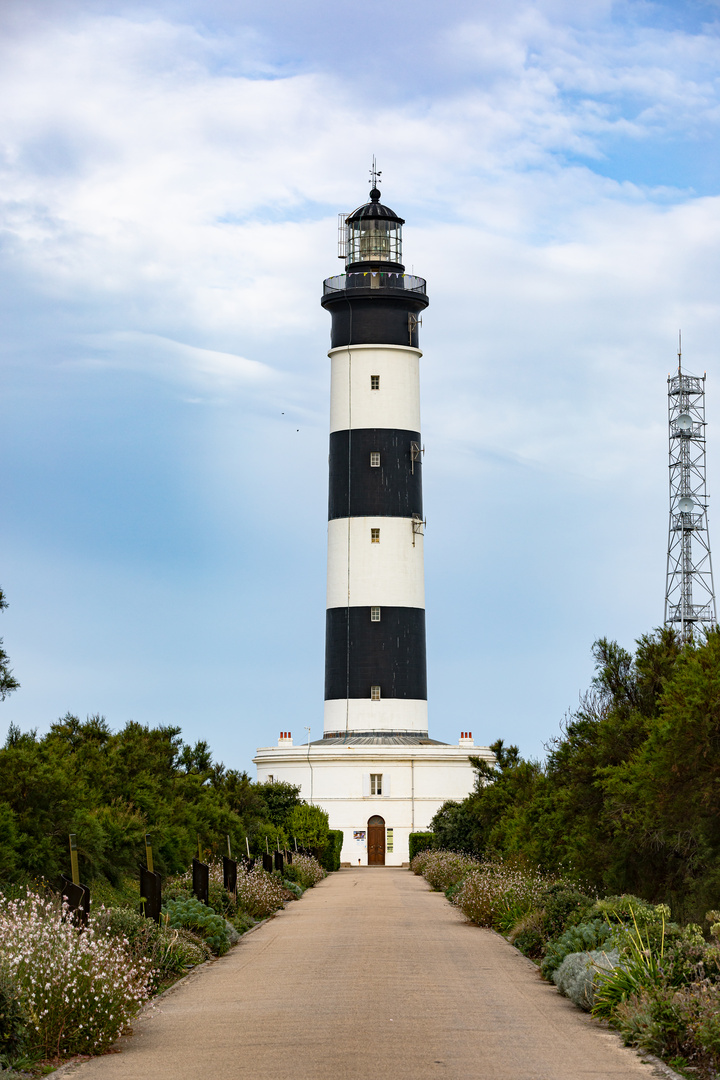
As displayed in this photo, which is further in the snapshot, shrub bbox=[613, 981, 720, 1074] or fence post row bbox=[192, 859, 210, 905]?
fence post row bbox=[192, 859, 210, 905]

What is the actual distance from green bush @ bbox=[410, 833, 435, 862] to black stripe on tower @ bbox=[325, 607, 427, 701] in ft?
18.1

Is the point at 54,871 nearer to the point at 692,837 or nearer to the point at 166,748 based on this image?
the point at 692,837

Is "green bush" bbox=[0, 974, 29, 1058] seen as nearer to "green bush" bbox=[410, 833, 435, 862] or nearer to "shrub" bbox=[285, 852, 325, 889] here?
"shrub" bbox=[285, 852, 325, 889]

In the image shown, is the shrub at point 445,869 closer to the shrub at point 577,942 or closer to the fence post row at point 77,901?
the shrub at point 577,942

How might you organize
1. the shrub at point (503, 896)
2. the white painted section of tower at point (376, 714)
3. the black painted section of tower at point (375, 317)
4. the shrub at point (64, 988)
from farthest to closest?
the black painted section of tower at point (375, 317) → the white painted section of tower at point (376, 714) → the shrub at point (503, 896) → the shrub at point (64, 988)

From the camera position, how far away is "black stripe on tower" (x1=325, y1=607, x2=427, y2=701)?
51.8 meters

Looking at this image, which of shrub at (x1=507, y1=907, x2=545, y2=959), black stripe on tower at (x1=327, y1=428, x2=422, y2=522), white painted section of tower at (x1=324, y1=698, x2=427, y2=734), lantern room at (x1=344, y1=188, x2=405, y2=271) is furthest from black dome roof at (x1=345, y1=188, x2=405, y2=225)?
shrub at (x1=507, y1=907, x2=545, y2=959)

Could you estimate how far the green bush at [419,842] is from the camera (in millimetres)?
48750

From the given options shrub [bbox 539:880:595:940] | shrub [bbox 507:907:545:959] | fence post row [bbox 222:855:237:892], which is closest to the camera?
shrub [bbox 539:880:595:940]

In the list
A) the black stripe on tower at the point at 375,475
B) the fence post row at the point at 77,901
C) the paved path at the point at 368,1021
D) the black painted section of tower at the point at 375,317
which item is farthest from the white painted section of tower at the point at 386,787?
the fence post row at the point at 77,901

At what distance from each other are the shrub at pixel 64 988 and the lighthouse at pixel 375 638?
40.4m

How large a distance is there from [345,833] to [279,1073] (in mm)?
42933

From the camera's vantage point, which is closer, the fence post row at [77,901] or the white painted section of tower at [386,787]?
the fence post row at [77,901]

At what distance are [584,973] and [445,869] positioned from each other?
2215cm
